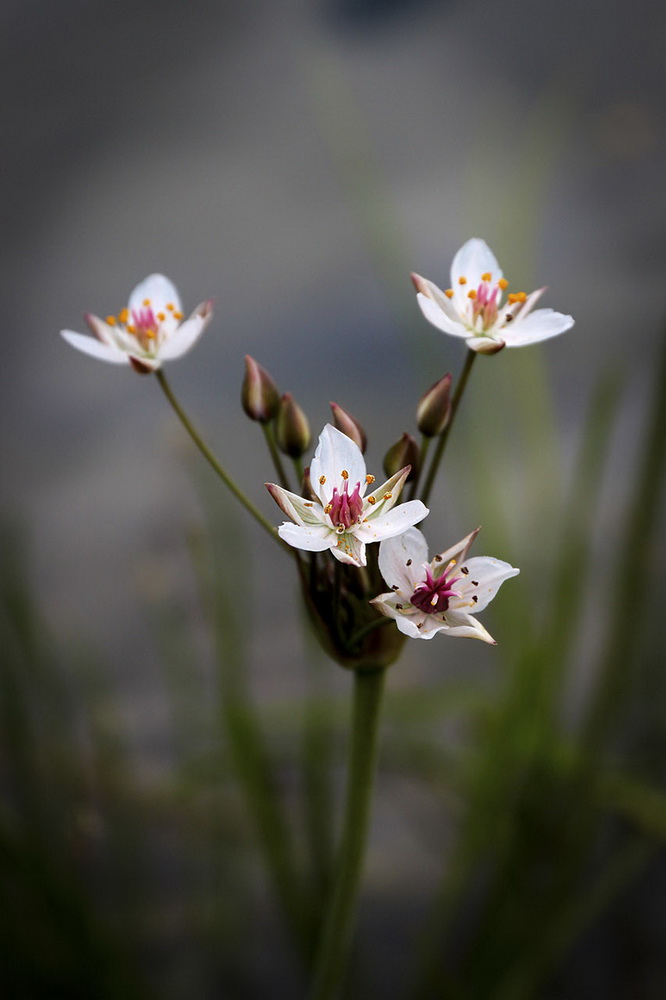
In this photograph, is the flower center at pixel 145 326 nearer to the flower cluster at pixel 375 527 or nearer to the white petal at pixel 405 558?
the flower cluster at pixel 375 527

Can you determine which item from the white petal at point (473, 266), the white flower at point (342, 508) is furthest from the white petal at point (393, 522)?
the white petal at point (473, 266)

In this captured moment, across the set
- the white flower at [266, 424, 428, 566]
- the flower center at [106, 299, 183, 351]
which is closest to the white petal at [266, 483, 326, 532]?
the white flower at [266, 424, 428, 566]

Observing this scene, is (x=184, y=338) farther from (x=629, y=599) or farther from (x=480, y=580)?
(x=629, y=599)

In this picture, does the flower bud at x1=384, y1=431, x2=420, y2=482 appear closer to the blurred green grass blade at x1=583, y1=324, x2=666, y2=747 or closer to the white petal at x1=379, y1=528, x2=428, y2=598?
the white petal at x1=379, y1=528, x2=428, y2=598

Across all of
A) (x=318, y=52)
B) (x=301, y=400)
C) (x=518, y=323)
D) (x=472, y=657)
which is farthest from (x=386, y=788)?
(x=318, y=52)

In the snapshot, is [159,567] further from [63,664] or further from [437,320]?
[437,320]

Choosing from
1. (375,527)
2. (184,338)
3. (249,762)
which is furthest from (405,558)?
(249,762)

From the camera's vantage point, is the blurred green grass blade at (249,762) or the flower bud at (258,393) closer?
the flower bud at (258,393)

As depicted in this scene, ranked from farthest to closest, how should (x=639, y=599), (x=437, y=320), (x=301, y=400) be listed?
(x=301, y=400), (x=639, y=599), (x=437, y=320)
